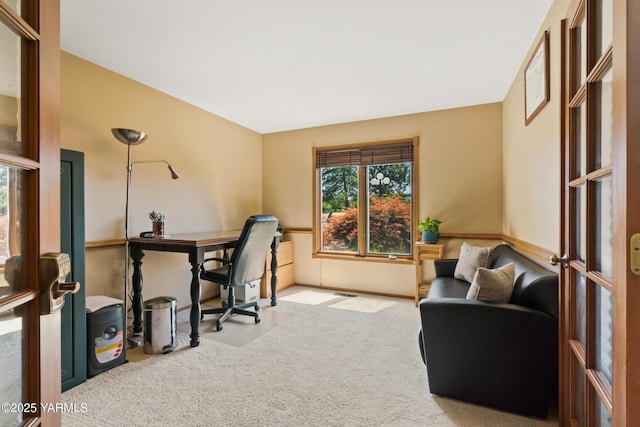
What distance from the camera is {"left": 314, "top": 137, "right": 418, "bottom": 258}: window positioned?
390cm

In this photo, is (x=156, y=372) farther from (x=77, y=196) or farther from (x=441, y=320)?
(x=441, y=320)

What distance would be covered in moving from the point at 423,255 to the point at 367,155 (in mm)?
1513

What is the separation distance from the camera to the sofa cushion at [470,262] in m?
2.65

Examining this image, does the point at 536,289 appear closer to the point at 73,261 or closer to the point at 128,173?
the point at 73,261

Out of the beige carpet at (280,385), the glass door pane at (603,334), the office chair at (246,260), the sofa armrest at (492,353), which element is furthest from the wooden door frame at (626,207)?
the office chair at (246,260)

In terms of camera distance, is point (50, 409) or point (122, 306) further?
point (122, 306)

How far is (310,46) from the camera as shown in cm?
224

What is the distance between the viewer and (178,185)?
128 inches

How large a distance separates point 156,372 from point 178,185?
6.25 ft

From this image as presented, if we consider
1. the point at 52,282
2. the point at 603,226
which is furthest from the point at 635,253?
the point at 52,282

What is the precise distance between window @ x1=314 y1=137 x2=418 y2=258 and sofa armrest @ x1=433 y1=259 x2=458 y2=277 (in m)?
0.78

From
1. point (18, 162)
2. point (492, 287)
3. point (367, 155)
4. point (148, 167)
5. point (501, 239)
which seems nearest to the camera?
point (18, 162)

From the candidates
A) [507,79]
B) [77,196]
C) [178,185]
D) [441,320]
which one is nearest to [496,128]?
[507,79]

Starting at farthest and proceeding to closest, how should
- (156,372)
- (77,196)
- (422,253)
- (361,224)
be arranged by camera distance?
(361,224) < (422,253) < (156,372) < (77,196)
